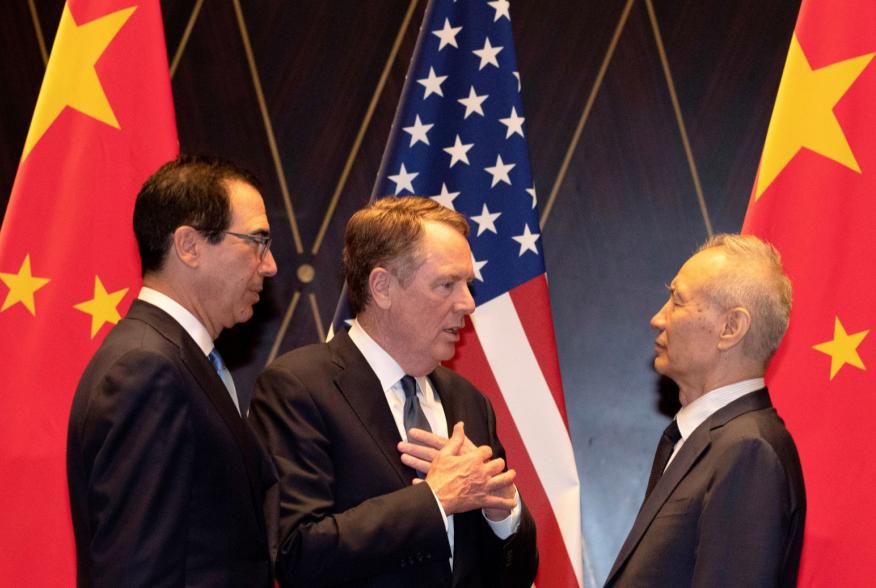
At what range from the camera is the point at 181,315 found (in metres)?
2.13

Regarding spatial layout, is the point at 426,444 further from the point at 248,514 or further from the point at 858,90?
the point at 858,90

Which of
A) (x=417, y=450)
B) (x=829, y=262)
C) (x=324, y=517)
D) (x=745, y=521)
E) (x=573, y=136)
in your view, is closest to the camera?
(x=745, y=521)

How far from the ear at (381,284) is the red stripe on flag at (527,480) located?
3.21 ft

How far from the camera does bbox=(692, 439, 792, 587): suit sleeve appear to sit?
2012 mm

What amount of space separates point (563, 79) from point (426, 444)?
6.65 ft

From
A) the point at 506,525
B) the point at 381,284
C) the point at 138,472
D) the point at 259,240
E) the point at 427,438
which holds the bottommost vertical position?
the point at 506,525

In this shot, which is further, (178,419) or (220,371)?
(220,371)

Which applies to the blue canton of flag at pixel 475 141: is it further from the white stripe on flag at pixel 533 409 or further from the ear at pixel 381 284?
the ear at pixel 381 284

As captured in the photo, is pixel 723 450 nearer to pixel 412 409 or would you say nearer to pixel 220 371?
pixel 412 409

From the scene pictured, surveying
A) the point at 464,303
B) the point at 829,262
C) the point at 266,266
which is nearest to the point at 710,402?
the point at 464,303

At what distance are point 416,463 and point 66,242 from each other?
133cm

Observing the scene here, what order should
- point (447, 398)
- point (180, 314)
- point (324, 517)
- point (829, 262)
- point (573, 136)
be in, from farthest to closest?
point (573, 136) < point (829, 262) < point (447, 398) < point (324, 517) < point (180, 314)

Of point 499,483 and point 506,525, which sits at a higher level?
point 499,483

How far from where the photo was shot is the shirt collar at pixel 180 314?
2.12 m
